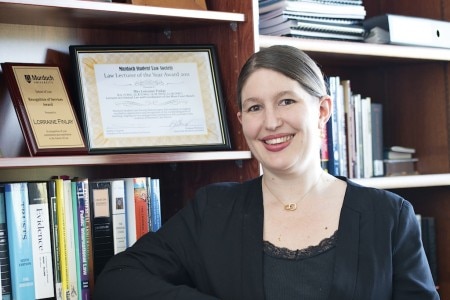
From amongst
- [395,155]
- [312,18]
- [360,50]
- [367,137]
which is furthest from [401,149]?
[312,18]

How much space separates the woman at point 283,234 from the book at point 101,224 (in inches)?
5.0

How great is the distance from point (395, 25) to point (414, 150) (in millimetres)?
518

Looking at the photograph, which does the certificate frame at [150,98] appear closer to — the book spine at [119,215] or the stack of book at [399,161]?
the book spine at [119,215]

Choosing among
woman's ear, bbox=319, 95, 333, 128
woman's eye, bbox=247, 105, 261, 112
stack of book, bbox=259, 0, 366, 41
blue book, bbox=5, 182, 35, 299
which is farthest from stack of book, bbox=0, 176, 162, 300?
stack of book, bbox=259, 0, 366, 41

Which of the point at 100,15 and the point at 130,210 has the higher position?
the point at 100,15

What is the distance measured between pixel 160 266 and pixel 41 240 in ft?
0.95

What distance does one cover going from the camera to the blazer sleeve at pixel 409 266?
1.76m

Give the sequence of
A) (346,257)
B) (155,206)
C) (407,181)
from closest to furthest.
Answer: (346,257) → (155,206) → (407,181)

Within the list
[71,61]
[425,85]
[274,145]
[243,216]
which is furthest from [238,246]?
[425,85]

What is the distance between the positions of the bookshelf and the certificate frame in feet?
1.59

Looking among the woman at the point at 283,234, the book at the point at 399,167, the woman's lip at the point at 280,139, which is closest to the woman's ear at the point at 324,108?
the woman at the point at 283,234

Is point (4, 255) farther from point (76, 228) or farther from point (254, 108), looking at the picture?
point (254, 108)

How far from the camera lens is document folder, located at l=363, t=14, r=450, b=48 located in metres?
2.41

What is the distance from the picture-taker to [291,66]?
1807 mm
